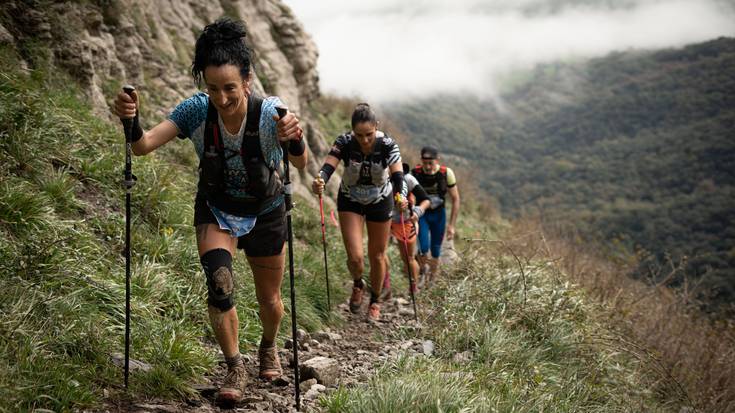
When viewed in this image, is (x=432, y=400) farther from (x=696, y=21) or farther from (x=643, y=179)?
(x=696, y=21)

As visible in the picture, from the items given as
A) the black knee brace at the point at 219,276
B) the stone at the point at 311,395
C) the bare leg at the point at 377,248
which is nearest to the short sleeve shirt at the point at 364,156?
the bare leg at the point at 377,248

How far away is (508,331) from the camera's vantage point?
6.07 metres

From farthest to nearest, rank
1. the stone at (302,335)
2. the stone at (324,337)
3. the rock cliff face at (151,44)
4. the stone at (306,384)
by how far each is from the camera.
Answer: the rock cliff face at (151,44) < the stone at (324,337) < the stone at (302,335) < the stone at (306,384)

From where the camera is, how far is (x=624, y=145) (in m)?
85.3

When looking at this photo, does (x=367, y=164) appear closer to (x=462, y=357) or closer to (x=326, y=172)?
(x=326, y=172)

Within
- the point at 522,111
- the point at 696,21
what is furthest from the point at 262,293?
the point at 696,21

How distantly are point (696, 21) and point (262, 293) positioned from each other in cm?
22965

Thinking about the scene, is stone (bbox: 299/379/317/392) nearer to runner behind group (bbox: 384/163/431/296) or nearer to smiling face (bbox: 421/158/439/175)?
runner behind group (bbox: 384/163/431/296)

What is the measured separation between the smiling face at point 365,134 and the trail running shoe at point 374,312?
191 cm

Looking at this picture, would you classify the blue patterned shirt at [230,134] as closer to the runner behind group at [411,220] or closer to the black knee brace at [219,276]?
the black knee brace at [219,276]

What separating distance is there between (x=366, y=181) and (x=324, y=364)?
7.85 feet

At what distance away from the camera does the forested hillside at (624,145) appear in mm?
52125

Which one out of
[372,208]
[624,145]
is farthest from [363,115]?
[624,145]

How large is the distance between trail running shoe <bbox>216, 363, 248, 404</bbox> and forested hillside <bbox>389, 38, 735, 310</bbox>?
29.8m
